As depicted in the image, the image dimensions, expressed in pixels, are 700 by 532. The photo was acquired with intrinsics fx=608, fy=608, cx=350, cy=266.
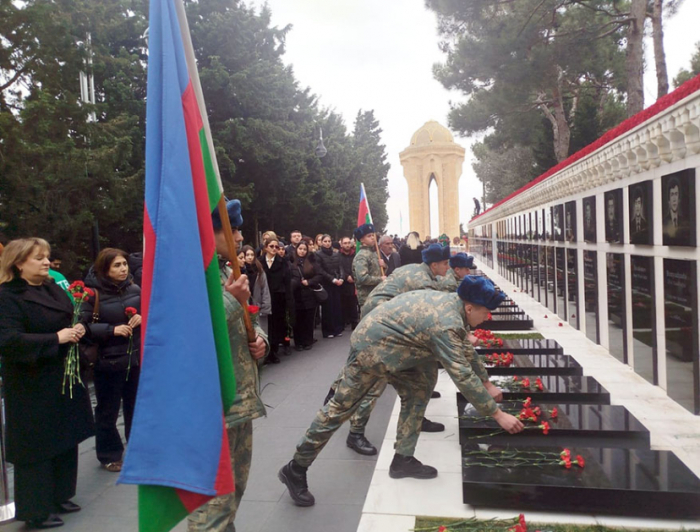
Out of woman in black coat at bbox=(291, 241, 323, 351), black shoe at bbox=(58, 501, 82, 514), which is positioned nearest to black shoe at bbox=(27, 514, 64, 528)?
black shoe at bbox=(58, 501, 82, 514)

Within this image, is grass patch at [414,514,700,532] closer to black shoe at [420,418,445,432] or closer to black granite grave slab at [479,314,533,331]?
black shoe at [420,418,445,432]

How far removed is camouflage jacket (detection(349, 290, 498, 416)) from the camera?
3533mm

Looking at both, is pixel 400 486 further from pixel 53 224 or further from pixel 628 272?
pixel 53 224

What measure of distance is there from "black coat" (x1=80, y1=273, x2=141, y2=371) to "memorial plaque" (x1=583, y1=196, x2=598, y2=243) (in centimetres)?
672

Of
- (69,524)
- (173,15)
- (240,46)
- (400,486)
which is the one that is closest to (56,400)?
(69,524)

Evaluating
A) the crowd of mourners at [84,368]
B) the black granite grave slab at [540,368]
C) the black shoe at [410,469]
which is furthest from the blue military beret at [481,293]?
the black granite grave slab at [540,368]

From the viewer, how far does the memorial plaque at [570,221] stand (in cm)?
1037

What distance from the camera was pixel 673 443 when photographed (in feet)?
15.6

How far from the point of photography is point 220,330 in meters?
2.46

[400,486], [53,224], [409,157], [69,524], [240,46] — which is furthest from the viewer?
[409,157]

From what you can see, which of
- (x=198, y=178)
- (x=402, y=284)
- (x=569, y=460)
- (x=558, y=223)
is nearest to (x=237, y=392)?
(x=198, y=178)

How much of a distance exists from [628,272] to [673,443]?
3027 millimetres

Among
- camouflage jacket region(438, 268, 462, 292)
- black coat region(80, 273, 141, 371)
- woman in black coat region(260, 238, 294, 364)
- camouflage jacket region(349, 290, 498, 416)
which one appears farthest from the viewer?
woman in black coat region(260, 238, 294, 364)

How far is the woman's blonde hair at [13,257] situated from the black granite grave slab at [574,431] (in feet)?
10.8
